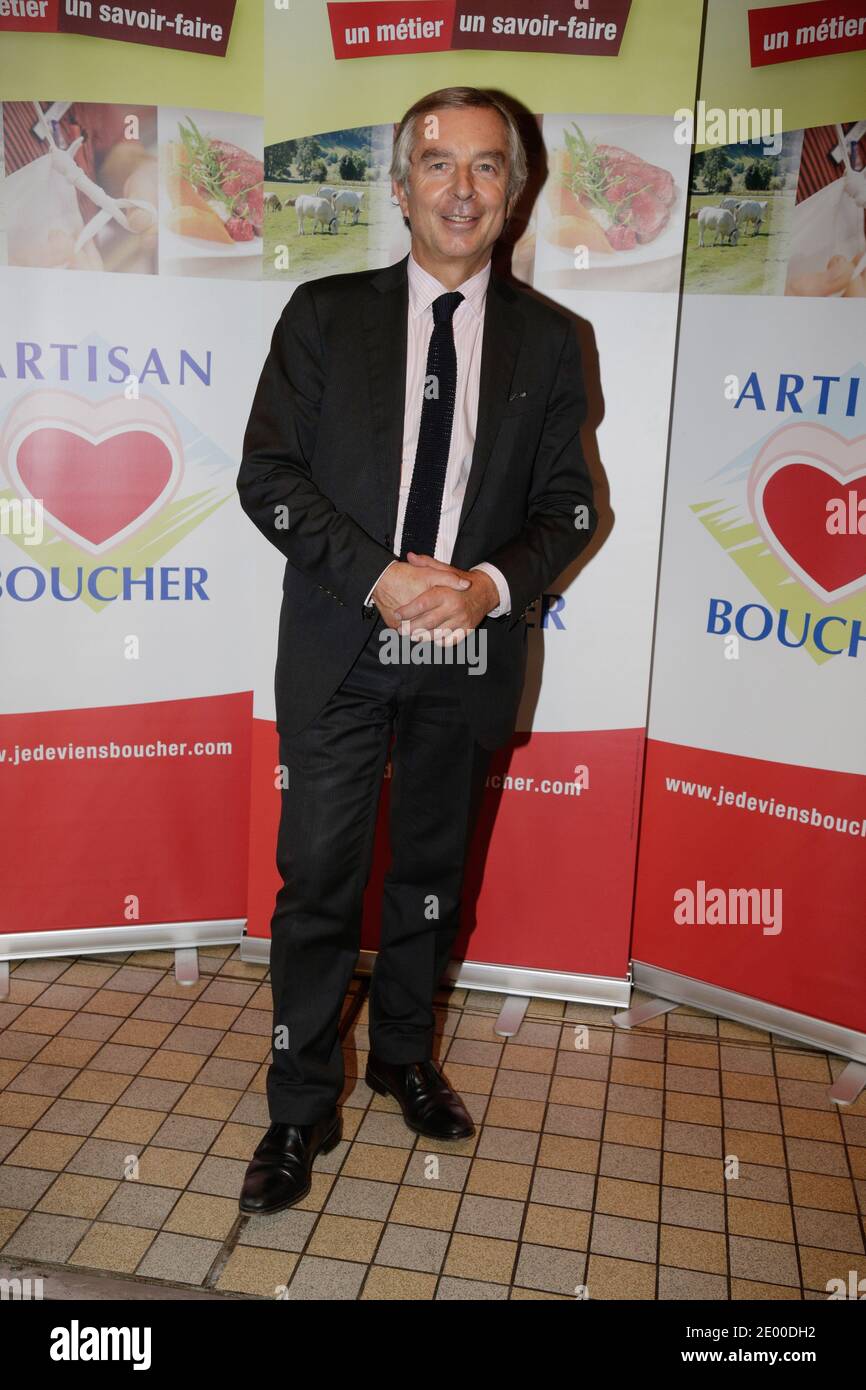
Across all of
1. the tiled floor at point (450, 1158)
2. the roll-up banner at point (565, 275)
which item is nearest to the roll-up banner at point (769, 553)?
the roll-up banner at point (565, 275)

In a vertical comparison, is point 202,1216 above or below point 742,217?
below

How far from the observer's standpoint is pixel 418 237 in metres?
2.46

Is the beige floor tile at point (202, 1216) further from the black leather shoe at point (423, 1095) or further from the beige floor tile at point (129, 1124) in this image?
the black leather shoe at point (423, 1095)

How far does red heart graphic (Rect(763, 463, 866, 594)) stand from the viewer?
2852 millimetres

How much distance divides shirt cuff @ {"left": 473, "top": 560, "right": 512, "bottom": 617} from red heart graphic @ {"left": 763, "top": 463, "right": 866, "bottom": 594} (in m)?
0.84

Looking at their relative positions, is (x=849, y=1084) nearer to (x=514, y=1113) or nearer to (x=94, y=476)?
(x=514, y=1113)

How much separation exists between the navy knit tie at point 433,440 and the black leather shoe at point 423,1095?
1144mm

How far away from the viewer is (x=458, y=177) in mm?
2355

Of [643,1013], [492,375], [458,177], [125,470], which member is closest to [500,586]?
[492,375]

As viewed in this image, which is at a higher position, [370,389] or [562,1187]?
[370,389]

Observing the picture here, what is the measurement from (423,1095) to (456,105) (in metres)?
2.03

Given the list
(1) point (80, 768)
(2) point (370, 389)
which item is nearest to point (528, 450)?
(2) point (370, 389)
